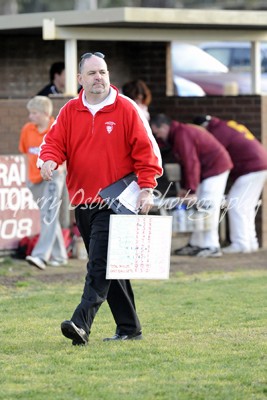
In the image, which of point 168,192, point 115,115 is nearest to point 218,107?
point 168,192

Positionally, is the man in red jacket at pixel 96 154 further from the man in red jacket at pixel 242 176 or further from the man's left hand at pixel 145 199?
the man in red jacket at pixel 242 176

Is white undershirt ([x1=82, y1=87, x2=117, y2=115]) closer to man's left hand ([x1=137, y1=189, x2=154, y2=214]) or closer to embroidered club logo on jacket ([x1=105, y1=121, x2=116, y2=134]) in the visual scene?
embroidered club logo on jacket ([x1=105, y1=121, x2=116, y2=134])

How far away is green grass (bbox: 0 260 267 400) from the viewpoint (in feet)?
21.3

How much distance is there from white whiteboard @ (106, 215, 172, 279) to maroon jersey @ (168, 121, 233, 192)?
6.58 m

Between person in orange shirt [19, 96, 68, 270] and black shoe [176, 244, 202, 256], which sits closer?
person in orange shirt [19, 96, 68, 270]

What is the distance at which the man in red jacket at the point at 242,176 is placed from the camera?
15273 millimetres

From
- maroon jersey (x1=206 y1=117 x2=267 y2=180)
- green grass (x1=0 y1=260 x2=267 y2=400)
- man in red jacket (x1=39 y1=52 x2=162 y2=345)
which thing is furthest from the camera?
maroon jersey (x1=206 y1=117 x2=267 y2=180)

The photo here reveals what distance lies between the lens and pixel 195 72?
74.7 ft

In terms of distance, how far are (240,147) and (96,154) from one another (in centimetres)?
762

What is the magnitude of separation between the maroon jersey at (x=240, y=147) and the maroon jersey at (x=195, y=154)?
1.26 ft

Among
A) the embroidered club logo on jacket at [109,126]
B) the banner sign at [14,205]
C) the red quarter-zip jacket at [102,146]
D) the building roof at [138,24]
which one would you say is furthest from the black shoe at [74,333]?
the building roof at [138,24]

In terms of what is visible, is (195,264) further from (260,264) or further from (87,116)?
(87,116)

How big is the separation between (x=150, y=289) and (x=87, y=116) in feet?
13.4

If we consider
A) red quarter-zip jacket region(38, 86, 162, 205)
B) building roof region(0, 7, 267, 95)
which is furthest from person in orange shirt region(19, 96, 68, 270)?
red quarter-zip jacket region(38, 86, 162, 205)
